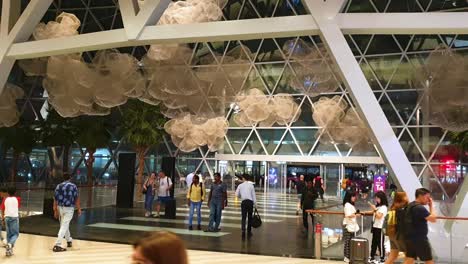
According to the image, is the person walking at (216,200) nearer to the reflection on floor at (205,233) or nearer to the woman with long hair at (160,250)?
the reflection on floor at (205,233)

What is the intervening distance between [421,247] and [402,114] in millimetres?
25705

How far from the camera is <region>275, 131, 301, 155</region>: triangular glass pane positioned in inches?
1344

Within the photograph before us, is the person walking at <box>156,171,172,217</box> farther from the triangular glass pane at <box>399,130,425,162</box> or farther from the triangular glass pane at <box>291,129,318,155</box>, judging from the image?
the triangular glass pane at <box>399,130,425,162</box>

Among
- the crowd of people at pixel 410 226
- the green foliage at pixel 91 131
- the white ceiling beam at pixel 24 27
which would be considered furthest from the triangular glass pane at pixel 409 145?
the white ceiling beam at pixel 24 27

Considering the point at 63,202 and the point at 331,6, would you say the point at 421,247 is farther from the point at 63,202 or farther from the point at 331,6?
the point at 63,202

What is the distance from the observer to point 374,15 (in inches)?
363

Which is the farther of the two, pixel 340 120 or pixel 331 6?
pixel 340 120

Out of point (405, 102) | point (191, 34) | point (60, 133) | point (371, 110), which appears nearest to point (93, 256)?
point (191, 34)

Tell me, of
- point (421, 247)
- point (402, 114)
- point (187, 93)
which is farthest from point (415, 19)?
point (402, 114)

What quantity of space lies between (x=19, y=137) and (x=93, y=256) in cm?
2131

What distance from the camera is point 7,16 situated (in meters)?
12.6

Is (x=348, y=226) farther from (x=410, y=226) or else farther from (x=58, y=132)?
(x=58, y=132)

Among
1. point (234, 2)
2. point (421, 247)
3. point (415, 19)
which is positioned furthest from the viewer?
point (234, 2)

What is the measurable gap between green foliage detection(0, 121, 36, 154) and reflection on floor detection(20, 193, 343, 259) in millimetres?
11552
